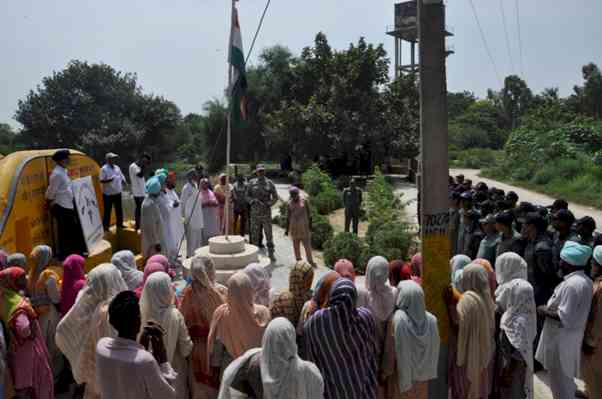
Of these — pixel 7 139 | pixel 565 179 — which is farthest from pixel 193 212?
pixel 7 139

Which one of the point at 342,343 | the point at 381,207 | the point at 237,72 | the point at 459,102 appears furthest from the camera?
the point at 459,102

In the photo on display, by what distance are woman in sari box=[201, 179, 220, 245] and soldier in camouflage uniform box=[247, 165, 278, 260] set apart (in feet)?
2.49

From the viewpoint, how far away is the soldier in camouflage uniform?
Result: 35.1 feet

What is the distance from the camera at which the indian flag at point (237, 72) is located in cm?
691

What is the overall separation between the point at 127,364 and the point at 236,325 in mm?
→ 958

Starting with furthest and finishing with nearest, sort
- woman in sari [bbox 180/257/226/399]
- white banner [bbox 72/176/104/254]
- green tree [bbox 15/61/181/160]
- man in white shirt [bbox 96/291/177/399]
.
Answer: green tree [bbox 15/61/181/160], white banner [bbox 72/176/104/254], woman in sari [bbox 180/257/226/399], man in white shirt [bbox 96/291/177/399]

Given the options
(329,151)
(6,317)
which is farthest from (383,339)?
(329,151)

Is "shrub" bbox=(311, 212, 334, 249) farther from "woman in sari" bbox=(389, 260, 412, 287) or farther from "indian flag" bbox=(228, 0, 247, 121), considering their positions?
"woman in sari" bbox=(389, 260, 412, 287)

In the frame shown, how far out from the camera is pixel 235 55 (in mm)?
6965

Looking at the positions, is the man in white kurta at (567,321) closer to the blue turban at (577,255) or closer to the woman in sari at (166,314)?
the blue turban at (577,255)

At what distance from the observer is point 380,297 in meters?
3.79

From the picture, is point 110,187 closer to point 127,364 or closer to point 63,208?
point 63,208

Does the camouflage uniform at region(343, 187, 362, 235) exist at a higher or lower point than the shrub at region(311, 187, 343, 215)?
higher

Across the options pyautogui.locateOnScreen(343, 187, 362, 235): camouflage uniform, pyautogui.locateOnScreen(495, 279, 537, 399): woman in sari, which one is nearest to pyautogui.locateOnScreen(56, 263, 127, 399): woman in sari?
pyautogui.locateOnScreen(495, 279, 537, 399): woman in sari
